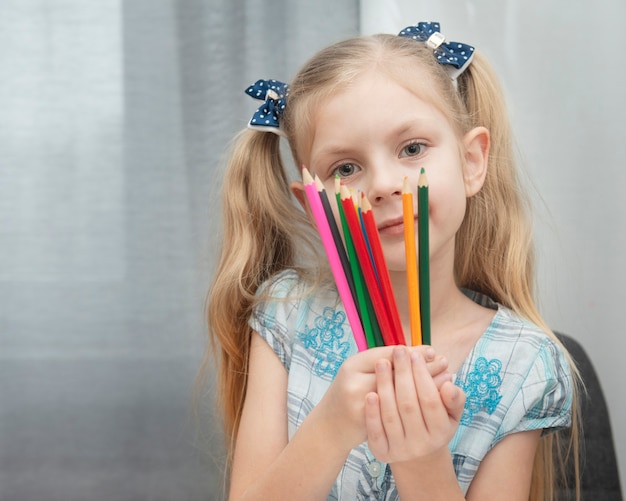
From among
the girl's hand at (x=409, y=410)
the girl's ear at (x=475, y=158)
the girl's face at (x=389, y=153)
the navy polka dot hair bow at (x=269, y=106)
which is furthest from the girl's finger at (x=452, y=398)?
the navy polka dot hair bow at (x=269, y=106)

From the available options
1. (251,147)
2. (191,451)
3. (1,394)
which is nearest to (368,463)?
(251,147)

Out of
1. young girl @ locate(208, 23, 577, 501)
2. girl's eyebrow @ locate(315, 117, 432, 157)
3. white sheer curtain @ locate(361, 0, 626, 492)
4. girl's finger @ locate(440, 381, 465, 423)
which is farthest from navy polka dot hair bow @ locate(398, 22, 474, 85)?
girl's finger @ locate(440, 381, 465, 423)

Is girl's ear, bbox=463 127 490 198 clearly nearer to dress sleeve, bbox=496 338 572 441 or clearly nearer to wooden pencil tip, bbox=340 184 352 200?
dress sleeve, bbox=496 338 572 441

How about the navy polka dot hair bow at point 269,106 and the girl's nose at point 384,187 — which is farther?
the navy polka dot hair bow at point 269,106

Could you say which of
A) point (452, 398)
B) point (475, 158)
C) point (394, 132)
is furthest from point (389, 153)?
point (452, 398)

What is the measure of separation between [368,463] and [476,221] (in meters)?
0.29

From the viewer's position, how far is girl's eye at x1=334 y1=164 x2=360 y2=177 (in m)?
0.73

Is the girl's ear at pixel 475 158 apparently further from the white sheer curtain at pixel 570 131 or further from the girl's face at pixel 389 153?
the white sheer curtain at pixel 570 131

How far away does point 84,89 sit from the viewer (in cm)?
112

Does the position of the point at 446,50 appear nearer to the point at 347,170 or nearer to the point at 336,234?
the point at 347,170

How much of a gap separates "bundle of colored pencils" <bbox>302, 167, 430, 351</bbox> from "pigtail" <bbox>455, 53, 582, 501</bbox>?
33 cm

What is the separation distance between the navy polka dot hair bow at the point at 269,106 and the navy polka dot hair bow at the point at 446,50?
0.46ft

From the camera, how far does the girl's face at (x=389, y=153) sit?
Answer: 69 cm

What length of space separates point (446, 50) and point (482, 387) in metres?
0.34
